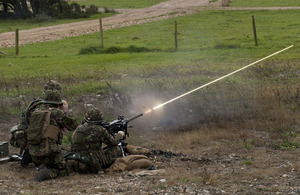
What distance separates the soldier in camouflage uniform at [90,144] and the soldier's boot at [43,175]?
70 centimetres

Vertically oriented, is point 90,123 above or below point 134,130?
above

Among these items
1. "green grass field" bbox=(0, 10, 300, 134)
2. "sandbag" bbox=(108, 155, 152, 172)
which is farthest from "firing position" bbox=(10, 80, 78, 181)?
"green grass field" bbox=(0, 10, 300, 134)

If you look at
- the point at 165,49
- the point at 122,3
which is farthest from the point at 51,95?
the point at 122,3

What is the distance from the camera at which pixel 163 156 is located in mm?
11453

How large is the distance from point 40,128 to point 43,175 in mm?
866

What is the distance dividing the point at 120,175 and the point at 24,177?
1.82 meters

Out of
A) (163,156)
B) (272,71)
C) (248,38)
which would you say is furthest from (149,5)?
(163,156)

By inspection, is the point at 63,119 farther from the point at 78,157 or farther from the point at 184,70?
the point at 184,70

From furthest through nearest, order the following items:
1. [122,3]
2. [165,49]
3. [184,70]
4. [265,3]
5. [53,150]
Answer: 1. [122,3]
2. [265,3]
3. [165,49]
4. [184,70]
5. [53,150]

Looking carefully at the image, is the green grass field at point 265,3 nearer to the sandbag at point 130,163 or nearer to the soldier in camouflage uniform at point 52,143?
the sandbag at point 130,163

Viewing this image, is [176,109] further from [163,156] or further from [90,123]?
[90,123]

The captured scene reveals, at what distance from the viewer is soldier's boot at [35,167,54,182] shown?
9734mm

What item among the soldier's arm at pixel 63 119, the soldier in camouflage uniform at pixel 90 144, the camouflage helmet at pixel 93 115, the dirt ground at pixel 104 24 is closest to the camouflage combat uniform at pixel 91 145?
the soldier in camouflage uniform at pixel 90 144

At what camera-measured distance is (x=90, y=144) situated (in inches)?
403
